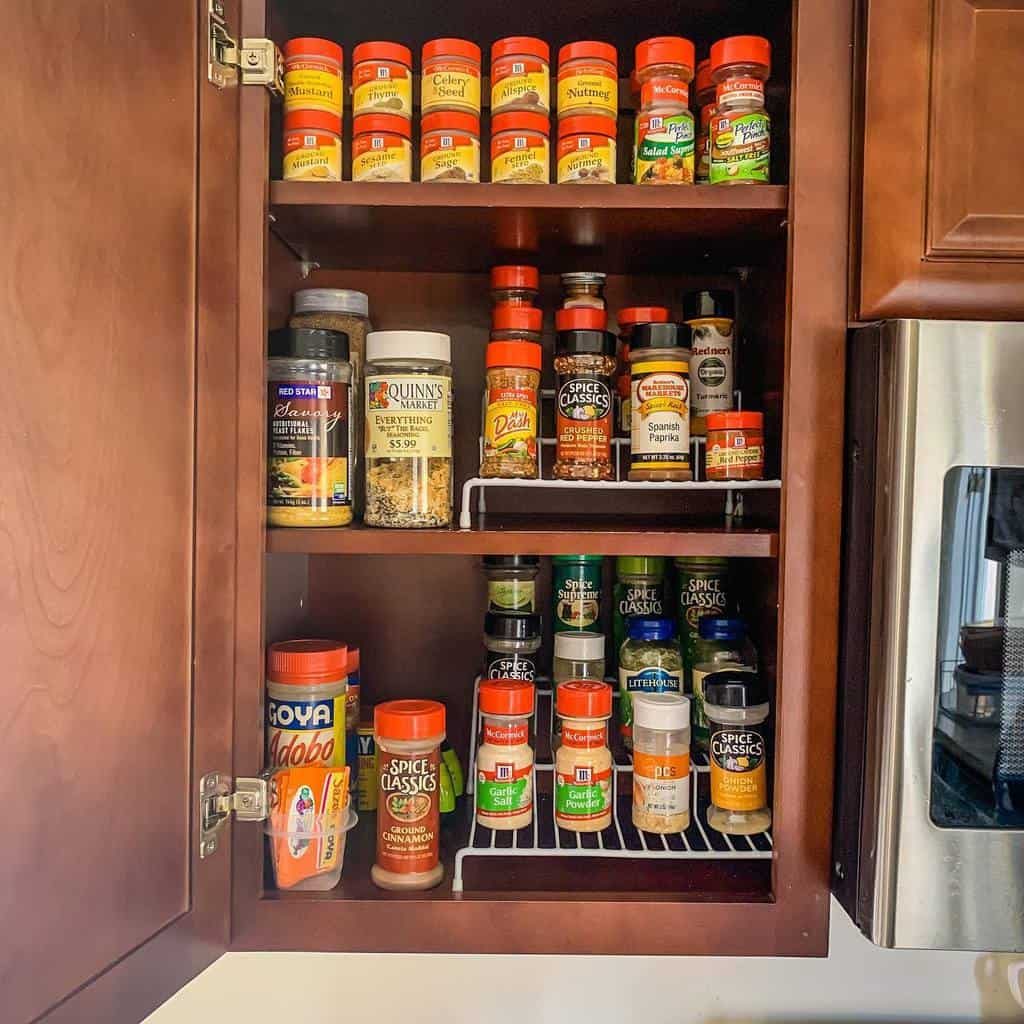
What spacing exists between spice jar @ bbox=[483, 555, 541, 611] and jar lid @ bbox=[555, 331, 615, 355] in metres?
0.27

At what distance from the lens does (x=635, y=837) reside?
0.99 meters

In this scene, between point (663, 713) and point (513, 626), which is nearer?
point (663, 713)

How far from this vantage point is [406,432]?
0.93 metres

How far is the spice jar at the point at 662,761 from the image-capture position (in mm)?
948

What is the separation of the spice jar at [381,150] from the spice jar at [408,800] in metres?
0.53

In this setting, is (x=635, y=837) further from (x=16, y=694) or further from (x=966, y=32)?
(x=966, y=32)

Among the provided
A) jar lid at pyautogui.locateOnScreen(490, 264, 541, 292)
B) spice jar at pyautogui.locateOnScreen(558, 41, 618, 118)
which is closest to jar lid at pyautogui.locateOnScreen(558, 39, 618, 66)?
spice jar at pyautogui.locateOnScreen(558, 41, 618, 118)

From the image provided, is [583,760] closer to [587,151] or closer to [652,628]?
[652,628]

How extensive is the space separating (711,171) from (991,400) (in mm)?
354

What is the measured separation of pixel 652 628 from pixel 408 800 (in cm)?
33

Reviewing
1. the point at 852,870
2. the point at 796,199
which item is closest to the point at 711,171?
the point at 796,199

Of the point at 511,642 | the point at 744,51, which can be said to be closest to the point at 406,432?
the point at 511,642

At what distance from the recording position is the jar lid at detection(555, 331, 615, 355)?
1.00 m

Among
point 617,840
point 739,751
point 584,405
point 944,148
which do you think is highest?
point 944,148
